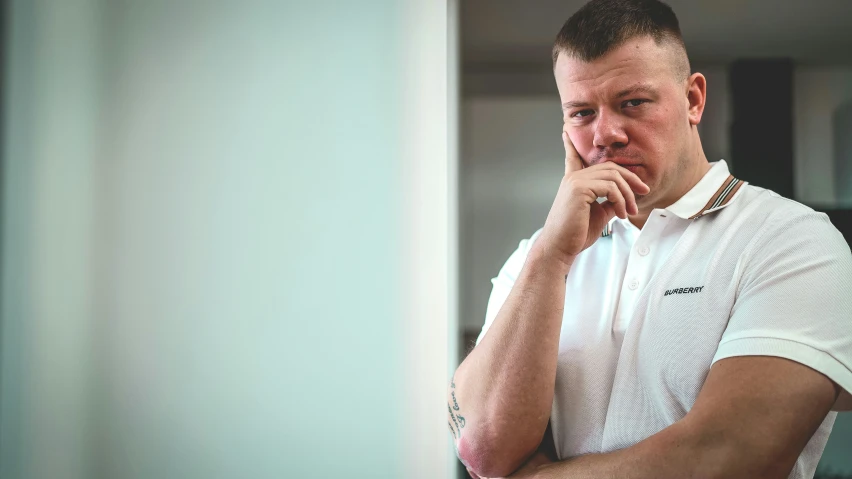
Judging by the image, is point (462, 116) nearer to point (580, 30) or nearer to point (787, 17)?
point (580, 30)

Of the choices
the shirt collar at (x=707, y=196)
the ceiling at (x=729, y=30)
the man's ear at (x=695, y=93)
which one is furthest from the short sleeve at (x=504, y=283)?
the ceiling at (x=729, y=30)

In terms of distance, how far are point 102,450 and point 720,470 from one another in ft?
4.77

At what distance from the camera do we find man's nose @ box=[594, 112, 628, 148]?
1207mm

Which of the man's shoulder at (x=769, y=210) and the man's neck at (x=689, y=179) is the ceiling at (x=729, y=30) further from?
the man's shoulder at (x=769, y=210)

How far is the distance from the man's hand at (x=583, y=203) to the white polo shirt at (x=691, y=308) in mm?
95

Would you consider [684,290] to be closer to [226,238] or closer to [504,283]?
[504,283]

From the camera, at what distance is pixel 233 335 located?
173 cm

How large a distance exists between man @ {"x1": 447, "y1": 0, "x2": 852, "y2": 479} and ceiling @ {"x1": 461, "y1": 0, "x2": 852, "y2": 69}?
1.02 ft

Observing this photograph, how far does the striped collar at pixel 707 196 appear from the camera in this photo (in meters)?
1.19

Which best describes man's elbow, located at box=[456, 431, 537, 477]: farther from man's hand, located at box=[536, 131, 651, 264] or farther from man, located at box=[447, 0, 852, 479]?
man's hand, located at box=[536, 131, 651, 264]

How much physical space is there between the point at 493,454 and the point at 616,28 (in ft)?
2.57

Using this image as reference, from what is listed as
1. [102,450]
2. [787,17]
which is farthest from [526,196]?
[102,450]

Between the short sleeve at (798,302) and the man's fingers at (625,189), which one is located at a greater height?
the man's fingers at (625,189)

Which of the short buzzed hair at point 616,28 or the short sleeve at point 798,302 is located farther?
the short buzzed hair at point 616,28
